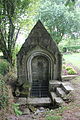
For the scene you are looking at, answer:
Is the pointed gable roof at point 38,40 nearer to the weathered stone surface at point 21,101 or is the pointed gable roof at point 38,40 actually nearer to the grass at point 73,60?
the weathered stone surface at point 21,101

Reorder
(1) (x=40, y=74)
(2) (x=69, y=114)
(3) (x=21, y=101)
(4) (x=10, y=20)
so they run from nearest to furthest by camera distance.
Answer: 1. (2) (x=69, y=114)
2. (3) (x=21, y=101)
3. (1) (x=40, y=74)
4. (4) (x=10, y=20)

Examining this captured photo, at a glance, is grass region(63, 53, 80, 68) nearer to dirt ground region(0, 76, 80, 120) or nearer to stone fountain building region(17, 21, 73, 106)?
stone fountain building region(17, 21, 73, 106)

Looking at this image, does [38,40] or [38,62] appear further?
[38,62]

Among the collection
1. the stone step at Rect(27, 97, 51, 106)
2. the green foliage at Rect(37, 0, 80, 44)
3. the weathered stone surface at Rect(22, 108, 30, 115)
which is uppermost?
the green foliage at Rect(37, 0, 80, 44)

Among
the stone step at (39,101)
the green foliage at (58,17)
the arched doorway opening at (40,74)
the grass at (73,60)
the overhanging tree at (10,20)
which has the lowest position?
the stone step at (39,101)

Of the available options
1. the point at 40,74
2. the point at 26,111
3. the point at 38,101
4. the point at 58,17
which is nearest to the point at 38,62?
the point at 40,74

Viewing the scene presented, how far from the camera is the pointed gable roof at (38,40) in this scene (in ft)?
31.8

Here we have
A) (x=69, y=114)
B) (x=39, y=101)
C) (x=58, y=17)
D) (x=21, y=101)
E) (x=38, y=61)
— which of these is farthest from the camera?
(x=58, y=17)

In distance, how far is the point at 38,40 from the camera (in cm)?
970

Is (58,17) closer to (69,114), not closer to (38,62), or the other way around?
(38,62)

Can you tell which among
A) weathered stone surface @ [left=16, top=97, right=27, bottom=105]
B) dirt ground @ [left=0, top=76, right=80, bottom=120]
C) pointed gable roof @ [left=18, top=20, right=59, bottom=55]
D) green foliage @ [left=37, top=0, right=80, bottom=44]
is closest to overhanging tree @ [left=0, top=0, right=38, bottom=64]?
pointed gable roof @ [left=18, top=20, right=59, bottom=55]

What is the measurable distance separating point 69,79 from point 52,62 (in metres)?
1.77

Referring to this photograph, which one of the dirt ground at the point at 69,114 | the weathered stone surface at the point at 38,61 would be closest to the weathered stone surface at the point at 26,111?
the dirt ground at the point at 69,114

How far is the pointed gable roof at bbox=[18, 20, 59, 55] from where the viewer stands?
9.70 meters
